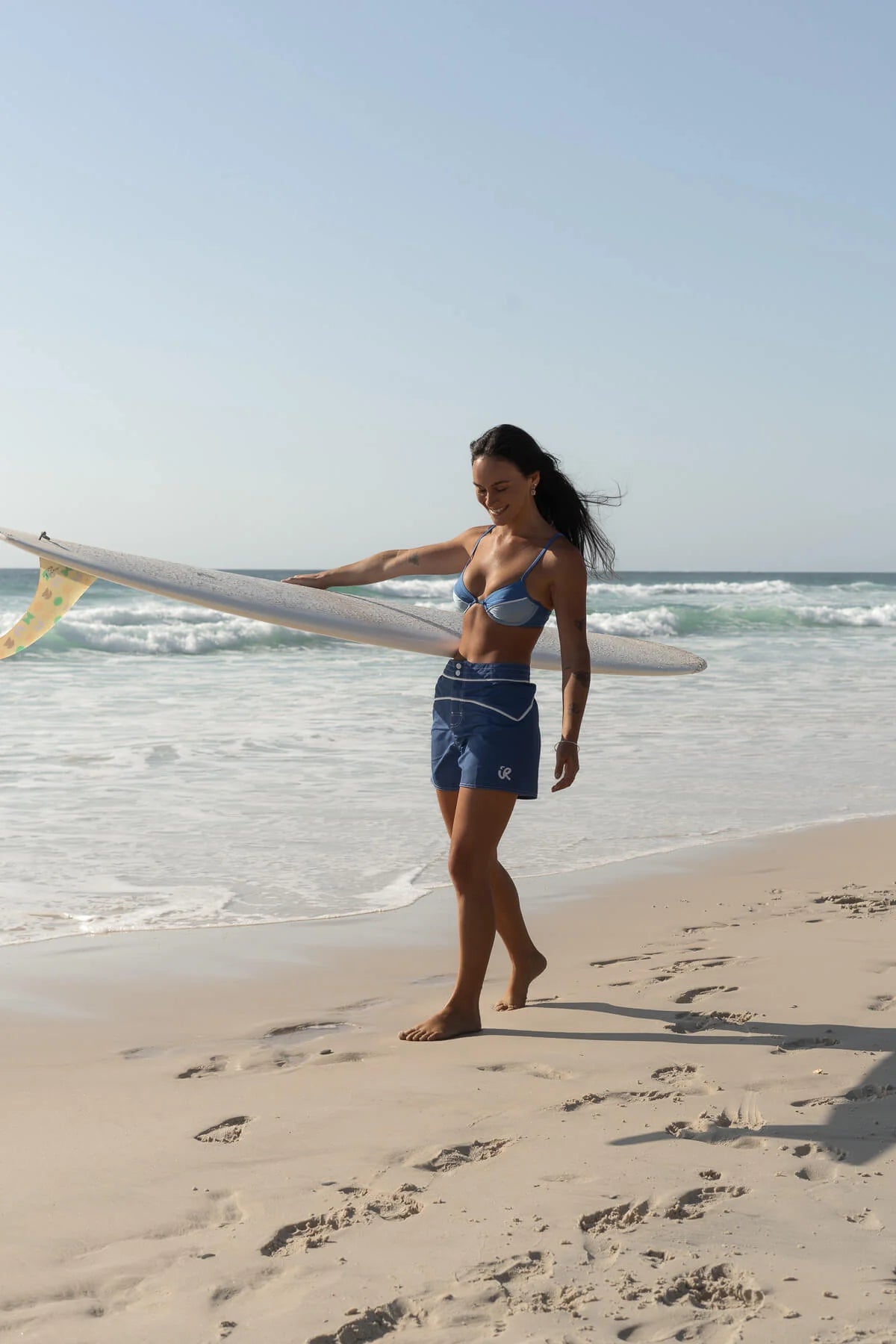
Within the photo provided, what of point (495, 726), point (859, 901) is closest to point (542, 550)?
point (495, 726)

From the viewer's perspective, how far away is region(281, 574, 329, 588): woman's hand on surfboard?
11.6 feet

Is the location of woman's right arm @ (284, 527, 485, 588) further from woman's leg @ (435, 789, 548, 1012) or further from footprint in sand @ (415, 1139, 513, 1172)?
footprint in sand @ (415, 1139, 513, 1172)

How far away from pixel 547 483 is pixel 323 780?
4302 mm

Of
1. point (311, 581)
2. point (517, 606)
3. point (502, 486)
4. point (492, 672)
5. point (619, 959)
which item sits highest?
point (502, 486)

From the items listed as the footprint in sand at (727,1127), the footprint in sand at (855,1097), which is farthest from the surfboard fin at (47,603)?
the footprint in sand at (855,1097)

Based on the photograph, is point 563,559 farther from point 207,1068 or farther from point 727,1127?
point 207,1068

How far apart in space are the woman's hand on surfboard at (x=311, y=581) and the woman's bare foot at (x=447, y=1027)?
1.30 metres

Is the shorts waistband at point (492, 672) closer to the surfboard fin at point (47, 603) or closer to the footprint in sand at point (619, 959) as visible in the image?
the footprint in sand at point (619, 959)

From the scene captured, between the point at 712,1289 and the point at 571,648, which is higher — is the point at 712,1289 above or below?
below

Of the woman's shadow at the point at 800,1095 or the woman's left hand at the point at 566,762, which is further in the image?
the woman's left hand at the point at 566,762

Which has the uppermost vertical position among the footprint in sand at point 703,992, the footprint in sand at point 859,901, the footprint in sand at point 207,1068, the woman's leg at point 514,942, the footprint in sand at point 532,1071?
the woman's leg at point 514,942

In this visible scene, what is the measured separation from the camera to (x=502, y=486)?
2951 millimetres

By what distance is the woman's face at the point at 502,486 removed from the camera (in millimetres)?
2945

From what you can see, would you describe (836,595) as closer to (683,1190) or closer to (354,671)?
(354,671)
